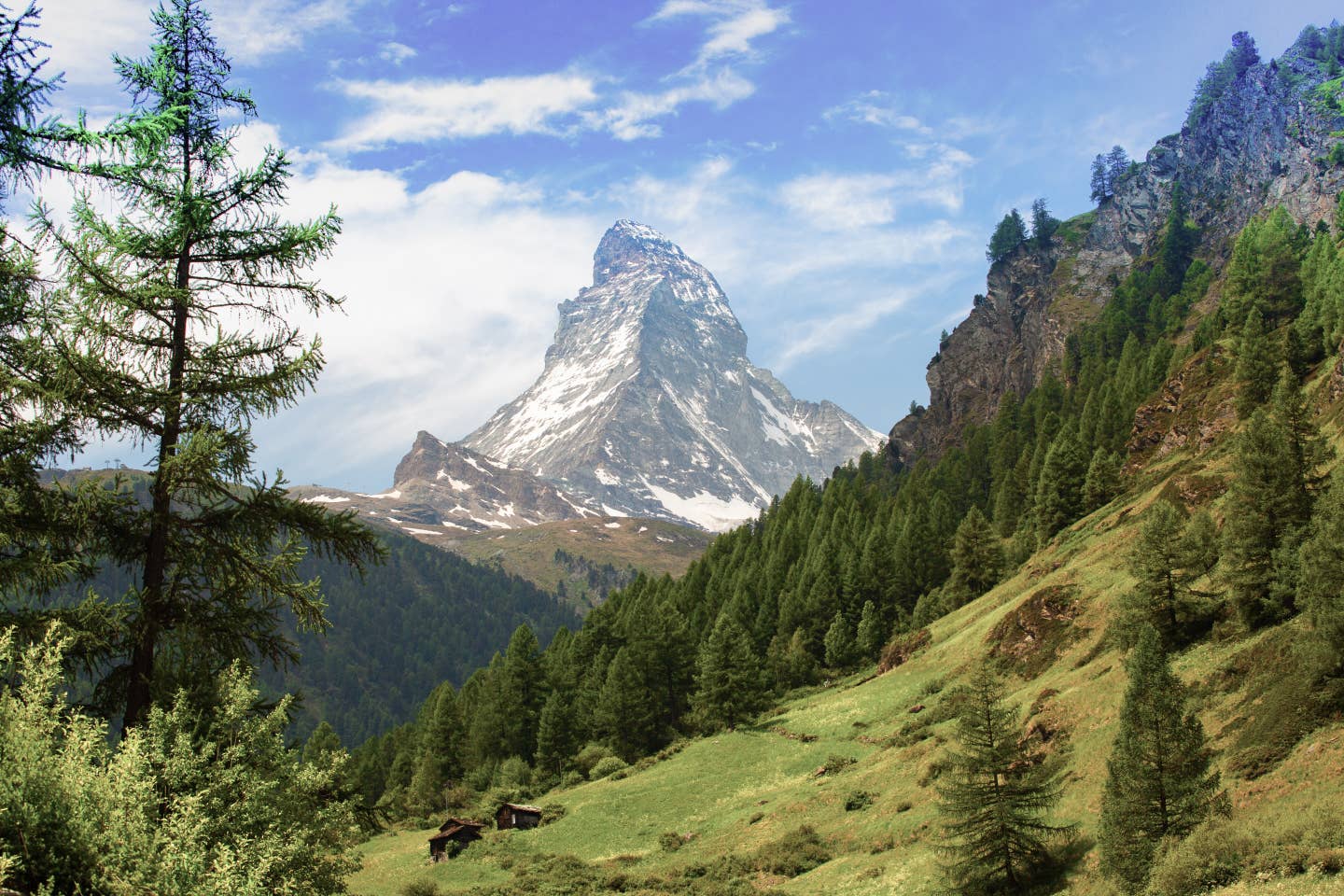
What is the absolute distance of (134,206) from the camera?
14422 millimetres

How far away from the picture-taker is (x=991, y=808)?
3247 cm

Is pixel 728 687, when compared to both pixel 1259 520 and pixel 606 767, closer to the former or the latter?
pixel 606 767

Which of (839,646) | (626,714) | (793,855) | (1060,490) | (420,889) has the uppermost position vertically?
(1060,490)

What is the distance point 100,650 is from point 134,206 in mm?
7288

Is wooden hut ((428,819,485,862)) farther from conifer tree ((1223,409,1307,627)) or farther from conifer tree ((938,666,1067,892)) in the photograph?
conifer tree ((1223,409,1307,627))

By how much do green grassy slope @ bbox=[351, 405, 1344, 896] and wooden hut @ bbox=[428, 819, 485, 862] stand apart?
135cm

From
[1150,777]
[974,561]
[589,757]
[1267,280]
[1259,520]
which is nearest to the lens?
[1150,777]

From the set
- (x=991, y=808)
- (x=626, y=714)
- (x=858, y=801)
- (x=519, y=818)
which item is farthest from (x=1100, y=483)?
(x=991, y=808)

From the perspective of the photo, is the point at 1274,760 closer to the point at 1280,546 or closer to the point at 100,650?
the point at 1280,546

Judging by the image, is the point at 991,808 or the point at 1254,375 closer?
the point at 991,808

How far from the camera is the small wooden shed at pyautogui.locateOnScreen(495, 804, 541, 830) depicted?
6469 cm

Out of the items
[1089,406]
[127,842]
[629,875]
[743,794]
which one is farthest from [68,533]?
[1089,406]

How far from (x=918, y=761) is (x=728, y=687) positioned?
34521 mm

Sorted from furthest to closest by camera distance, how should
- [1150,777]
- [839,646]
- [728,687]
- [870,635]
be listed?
[839,646] < [870,635] < [728,687] < [1150,777]
